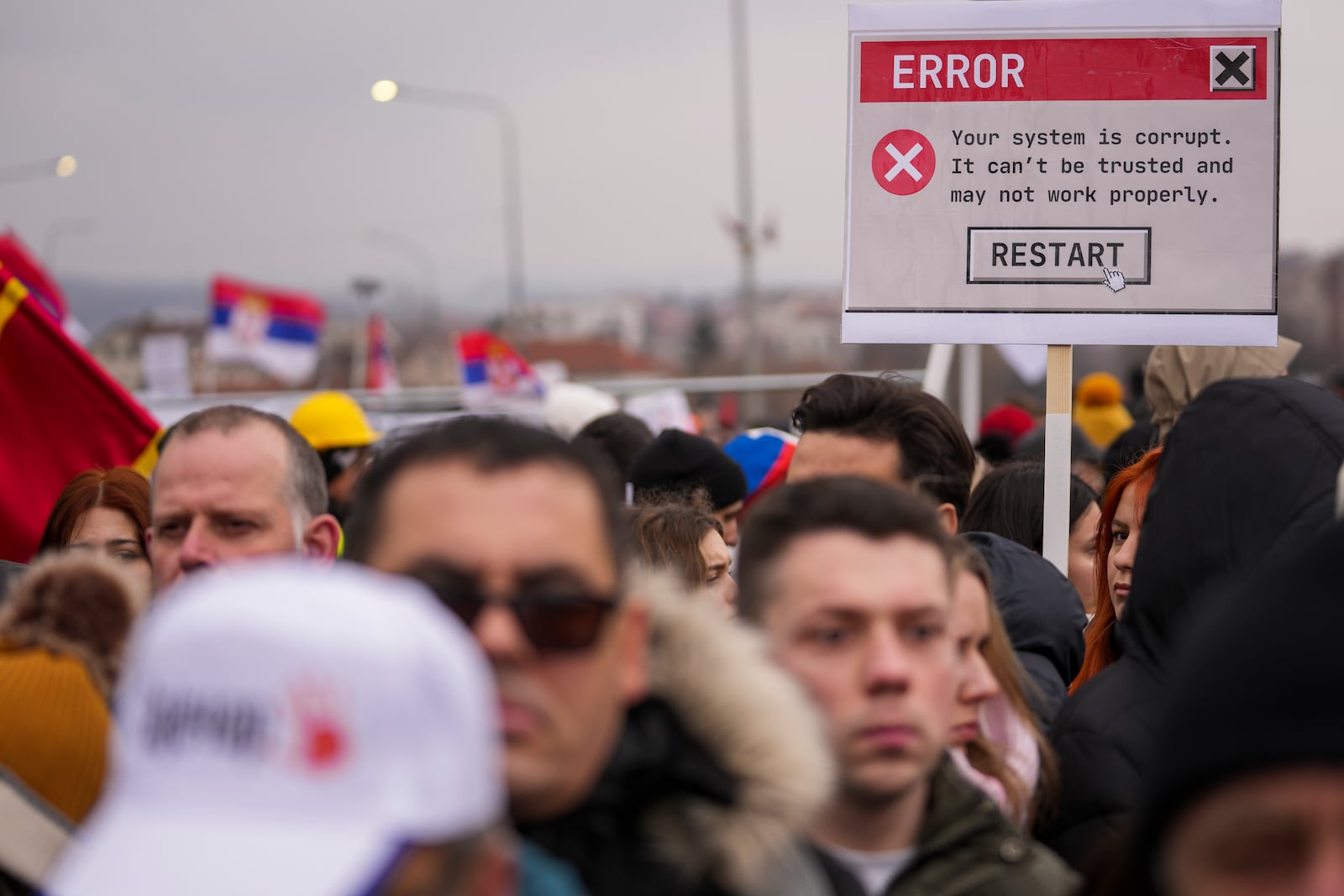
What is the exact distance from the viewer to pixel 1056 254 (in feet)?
13.5

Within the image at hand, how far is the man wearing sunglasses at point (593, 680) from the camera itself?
63.1 inches

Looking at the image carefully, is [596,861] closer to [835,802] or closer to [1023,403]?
[835,802]

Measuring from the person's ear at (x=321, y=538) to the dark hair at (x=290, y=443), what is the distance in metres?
0.04

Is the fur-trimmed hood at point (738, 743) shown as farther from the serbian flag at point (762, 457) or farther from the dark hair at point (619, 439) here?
the dark hair at point (619, 439)

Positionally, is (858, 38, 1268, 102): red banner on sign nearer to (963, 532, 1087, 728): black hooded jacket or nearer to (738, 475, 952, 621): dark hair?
(963, 532, 1087, 728): black hooded jacket

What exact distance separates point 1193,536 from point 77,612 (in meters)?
1.93

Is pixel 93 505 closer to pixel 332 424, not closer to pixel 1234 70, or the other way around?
pixel 332 424

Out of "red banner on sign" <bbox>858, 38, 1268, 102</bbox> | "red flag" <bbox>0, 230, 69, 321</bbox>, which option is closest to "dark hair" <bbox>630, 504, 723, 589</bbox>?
"red banner on sign" <bbox>858, 38, 1268, 102</bbox>

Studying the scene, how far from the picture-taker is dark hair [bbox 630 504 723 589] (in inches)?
174

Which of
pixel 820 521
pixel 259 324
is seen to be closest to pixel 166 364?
pixel 259 324

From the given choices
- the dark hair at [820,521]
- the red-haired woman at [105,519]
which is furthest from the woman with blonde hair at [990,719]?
the red-haired woman at [105,519]

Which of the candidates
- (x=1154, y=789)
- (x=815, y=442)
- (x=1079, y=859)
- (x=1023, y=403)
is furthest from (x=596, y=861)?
(x=1023, y=403)

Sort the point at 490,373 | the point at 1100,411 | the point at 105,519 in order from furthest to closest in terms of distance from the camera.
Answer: the point at 490,373
the point at 1100,411
the point at 105,519

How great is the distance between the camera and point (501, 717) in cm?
158
